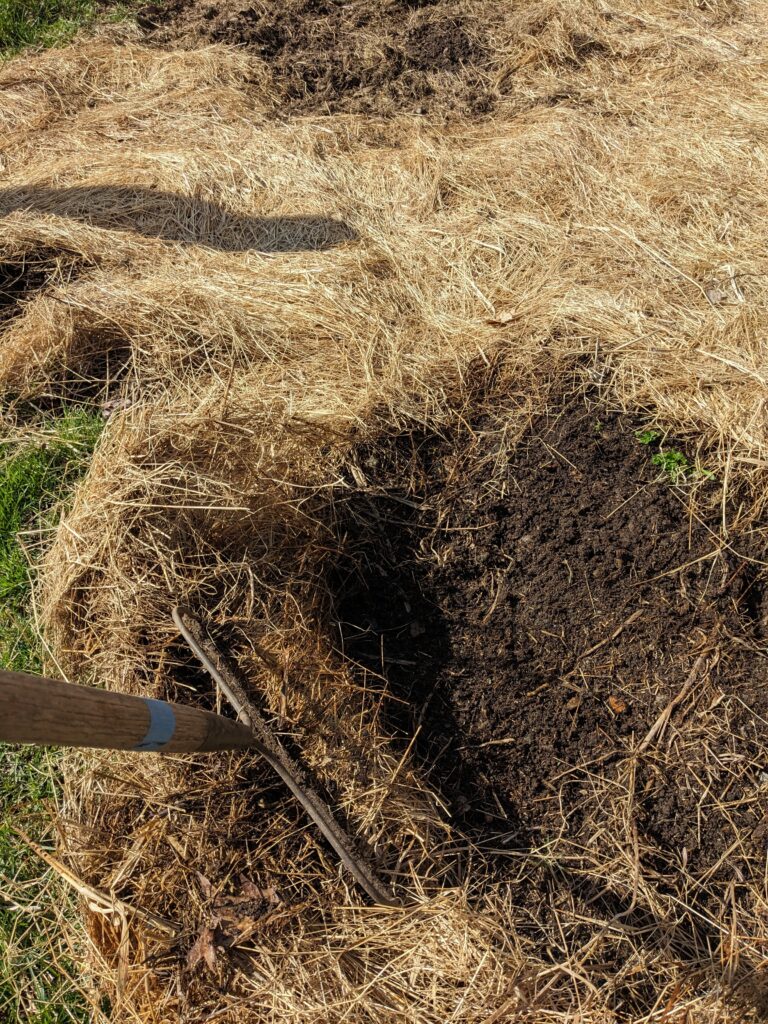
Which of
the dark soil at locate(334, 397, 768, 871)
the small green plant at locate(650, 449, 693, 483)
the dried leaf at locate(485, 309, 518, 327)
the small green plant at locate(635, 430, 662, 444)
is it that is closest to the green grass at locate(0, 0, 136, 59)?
the dried leaf at locate(485, 309, 518, 327)

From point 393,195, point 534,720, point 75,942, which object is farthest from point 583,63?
point 75,942

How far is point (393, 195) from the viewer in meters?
4.02

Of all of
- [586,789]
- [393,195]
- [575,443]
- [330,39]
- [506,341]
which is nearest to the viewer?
[586,789]

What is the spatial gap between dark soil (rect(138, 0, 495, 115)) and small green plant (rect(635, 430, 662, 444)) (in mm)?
2683

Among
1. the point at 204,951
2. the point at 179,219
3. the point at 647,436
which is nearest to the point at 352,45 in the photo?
the point at 179,219

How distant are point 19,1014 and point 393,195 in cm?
360

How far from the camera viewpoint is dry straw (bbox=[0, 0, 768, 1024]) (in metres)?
1.95

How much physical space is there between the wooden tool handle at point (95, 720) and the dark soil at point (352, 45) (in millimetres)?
4081

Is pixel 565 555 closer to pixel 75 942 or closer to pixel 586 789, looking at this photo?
pixel 586 789

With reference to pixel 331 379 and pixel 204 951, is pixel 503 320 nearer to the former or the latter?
pixel 331 379

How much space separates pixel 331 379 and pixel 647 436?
121 cm

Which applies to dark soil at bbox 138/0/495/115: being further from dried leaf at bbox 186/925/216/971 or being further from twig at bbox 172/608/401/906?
dried leaf at bbox 186/925/216/971

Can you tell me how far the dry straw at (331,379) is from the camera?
6.38 feet

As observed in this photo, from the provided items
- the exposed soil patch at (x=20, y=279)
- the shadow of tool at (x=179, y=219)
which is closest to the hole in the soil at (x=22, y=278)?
the exposed soil patch at (x=20, y=279)
